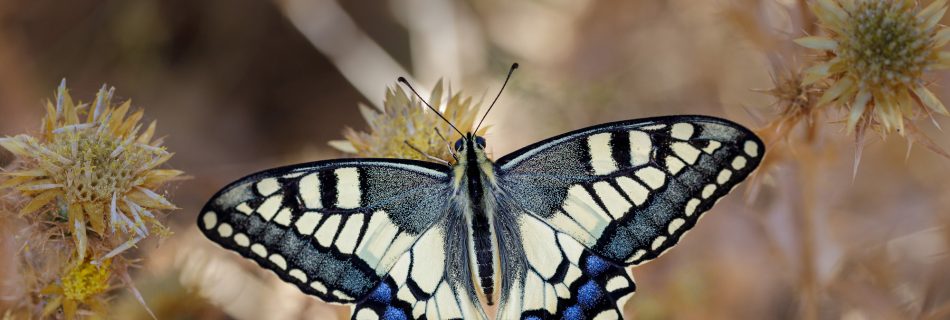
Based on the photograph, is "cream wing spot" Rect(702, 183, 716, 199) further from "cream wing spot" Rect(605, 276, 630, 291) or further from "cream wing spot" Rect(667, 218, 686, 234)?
"cream wing spot" Rect(605, 276, 630, 291)

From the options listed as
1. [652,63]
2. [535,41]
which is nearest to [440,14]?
[535,41]

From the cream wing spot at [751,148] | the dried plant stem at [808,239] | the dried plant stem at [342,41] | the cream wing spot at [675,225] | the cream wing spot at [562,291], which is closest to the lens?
the cream wing spot at [751,148]

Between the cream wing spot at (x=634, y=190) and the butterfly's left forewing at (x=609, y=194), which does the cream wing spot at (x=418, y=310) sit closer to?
the butterfly's left forewing at (x=609, y=194)

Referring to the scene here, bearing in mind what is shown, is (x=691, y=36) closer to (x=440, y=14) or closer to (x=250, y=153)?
(x=440, y=14)

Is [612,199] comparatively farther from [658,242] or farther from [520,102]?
[520,102]

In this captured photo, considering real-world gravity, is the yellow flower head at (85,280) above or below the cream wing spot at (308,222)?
below

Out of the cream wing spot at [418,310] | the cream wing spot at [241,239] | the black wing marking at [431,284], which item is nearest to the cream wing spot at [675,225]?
the black wing marking at [431,284]

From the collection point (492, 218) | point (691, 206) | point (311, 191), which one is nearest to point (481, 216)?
point (492, 218)
